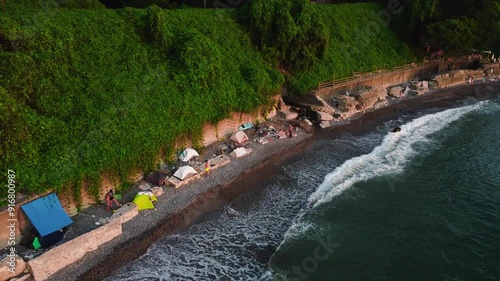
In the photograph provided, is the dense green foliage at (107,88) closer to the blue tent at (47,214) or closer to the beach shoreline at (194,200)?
the blue tent at (47,214)

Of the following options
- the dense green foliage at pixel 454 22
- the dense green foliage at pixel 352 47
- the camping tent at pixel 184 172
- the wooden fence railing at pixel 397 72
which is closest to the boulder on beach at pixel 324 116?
the wooden fence railing at pixel 397 72

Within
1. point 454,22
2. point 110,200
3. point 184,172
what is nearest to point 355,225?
point 184,172

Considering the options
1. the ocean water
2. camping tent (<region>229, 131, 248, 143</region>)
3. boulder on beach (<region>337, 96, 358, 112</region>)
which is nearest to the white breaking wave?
the ocean water

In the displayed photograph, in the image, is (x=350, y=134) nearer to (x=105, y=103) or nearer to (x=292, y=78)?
(x=292, y=78)

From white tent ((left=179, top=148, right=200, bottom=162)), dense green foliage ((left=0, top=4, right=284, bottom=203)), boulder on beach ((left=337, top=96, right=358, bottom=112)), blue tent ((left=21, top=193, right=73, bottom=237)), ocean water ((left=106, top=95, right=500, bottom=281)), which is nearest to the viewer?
blue tent ((left=21, top=193, right=73, bottom=237))

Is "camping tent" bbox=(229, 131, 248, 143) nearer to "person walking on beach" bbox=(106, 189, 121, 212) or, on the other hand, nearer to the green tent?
the green tent

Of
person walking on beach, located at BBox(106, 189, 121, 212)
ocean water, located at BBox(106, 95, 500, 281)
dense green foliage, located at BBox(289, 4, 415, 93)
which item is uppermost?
dense green foliage, located at BBox(289, 4, 415, 93)
